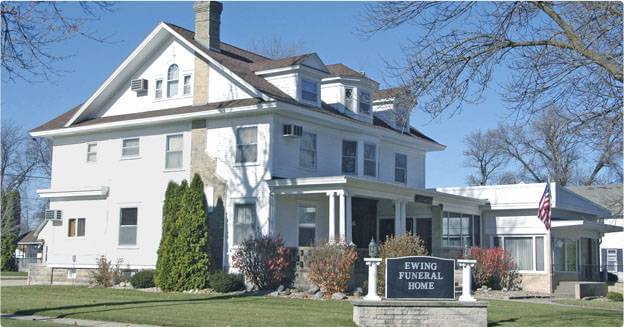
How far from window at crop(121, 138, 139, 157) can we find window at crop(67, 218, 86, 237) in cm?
347

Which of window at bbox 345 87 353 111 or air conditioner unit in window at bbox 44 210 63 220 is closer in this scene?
window at bbox 345 87 353 111

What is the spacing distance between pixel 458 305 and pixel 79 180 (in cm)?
2140

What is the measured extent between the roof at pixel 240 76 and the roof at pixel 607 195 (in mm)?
24513

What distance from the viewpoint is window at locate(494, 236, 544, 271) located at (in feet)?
110

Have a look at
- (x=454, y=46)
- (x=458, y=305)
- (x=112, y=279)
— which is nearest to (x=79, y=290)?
(x=112, y=279)

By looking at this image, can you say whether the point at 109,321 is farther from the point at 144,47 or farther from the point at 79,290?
the point at 144,47

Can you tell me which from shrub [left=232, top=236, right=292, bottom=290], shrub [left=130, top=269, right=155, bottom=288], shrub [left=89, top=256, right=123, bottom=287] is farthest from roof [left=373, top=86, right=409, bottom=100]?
shrub [left=89, top=256, right=123, bottom=287]

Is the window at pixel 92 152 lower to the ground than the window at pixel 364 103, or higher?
lower

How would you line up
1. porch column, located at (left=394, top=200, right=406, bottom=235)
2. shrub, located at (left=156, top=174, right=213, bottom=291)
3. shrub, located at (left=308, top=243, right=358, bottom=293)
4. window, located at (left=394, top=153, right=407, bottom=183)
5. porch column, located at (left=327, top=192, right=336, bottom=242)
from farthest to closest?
1. window, located at (left=394, top=153, right=407, bottom=183)
2. porch column, located at (left=394, top=200, right=406, bottom=235)
3. shrub, located at (left=156, top=174, right=213, bottom=291)
4. porch column, located at (left=327, top=192, right=336, bottom=242)
5. shrub, located at (left=308, top=243, right=358, bottom=293)

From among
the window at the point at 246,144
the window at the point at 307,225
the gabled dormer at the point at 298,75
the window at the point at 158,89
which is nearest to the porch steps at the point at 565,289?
A: the window at the point at 307,225

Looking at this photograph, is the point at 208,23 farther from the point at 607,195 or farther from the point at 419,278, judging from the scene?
the point at 607,195

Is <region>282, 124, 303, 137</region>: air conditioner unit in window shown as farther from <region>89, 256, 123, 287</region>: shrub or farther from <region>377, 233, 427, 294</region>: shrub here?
<region>89, 256, 123, 287</region>: shrub

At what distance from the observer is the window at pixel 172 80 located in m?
31.2

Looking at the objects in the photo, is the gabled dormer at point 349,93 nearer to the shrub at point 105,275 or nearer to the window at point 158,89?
the window at point 158,89
